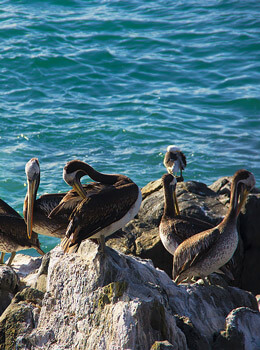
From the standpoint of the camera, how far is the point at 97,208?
19.7 ft

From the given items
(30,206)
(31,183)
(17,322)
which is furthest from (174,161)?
(17,322)

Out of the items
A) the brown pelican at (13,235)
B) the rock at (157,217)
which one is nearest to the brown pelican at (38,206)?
the brown pelican at (13,235)

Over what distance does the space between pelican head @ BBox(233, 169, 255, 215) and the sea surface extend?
4598 mm

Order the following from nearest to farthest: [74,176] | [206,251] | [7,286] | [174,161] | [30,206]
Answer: [74,176] < [7,286] < [206,251] < [30,206] < [174,161]

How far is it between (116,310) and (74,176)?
5.61 feet

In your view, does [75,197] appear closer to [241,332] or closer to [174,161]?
[241,332]

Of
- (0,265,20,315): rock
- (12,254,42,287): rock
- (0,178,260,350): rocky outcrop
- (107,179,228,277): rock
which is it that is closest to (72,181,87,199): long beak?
(0,178,260,350): rocky outcrop

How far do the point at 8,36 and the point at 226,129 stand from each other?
31.3ft

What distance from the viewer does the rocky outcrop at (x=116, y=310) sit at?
16.7 feet

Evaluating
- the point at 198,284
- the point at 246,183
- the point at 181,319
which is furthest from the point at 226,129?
the point at 181,319

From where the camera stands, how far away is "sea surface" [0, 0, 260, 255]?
13891 millimetres

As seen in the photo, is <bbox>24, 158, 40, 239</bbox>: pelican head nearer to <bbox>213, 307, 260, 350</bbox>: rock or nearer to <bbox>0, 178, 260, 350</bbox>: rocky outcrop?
<bbox>0, 178, 260, 350</bbox>: rocky outcrop

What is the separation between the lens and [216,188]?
9.78m

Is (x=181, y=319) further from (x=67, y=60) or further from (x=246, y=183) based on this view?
(x=67, y=60)
